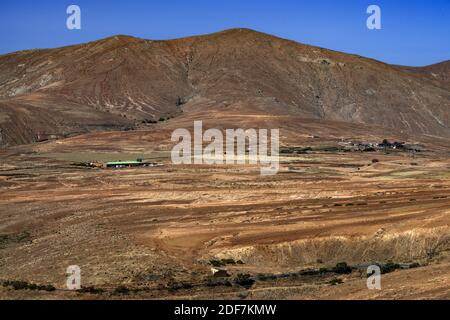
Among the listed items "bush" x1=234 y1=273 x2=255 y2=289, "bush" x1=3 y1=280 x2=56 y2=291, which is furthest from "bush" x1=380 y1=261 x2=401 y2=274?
"bush" x1=3 y1=280 x2=56 y2=291

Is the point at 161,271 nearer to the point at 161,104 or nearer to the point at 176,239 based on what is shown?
the point at 176,239

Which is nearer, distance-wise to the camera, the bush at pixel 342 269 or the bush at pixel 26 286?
the bush at pixel 26 286

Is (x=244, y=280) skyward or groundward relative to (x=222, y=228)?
groundward

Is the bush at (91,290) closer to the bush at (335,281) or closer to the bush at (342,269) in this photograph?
the bush at (335,281)

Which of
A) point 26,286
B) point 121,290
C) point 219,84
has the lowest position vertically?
point 121,290

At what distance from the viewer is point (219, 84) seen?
168625 millimetres

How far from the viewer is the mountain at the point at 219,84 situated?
496 ft

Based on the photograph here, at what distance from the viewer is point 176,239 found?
36.0m

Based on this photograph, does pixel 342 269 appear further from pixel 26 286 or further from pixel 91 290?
pixel 26 286

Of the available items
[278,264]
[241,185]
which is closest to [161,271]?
[278,264]

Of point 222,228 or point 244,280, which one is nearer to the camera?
point 244,280

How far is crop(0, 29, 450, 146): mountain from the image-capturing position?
15112cm

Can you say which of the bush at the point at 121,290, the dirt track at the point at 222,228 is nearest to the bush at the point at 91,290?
the bush at the point at 121,290

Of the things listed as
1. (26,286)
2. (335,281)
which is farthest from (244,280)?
(26,286)
